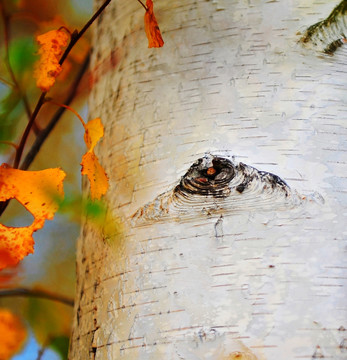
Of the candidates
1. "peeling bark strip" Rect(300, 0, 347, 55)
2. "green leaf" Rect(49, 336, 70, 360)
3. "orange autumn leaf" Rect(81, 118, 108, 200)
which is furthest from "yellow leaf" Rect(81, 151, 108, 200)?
"green leaf" Rect(49, 336, 70, 360)

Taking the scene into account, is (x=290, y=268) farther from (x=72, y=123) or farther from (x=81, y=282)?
(x=72, y=123)

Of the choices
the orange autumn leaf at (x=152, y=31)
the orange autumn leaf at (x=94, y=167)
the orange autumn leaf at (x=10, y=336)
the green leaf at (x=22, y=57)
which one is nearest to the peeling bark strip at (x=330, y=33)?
the orange autumn leaf at (x=152, y=31)

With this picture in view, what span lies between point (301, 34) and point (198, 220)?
0.94 ft

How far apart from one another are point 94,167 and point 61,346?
0.66 metres

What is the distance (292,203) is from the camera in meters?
0.59

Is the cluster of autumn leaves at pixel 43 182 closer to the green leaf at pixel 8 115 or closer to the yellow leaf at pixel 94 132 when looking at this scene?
the yellow leaf at pixel 94 132

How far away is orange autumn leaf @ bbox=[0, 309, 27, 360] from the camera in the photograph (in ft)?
4.50

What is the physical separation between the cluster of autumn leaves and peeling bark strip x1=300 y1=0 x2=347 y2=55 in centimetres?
19

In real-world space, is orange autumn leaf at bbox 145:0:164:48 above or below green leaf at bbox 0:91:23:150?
above

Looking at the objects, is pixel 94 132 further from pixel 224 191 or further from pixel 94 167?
pixel 224 191

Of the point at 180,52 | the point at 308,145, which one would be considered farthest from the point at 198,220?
the point at 180,52

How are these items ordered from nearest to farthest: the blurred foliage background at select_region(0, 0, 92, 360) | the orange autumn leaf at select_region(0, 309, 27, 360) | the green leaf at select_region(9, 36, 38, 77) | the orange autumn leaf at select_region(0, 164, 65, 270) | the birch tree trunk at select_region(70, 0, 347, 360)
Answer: the birch tree trunk at select_region(70, 0, 347, 360), the orange autumn leaf at select_region(0, 164, 65, 270), the green leaf at select_region(9, 36, 38, 77), the blurred foliage background at select_region(0, 0, 92, 360), the orange autumn leaf at select_region(0, 309, 27, 360)

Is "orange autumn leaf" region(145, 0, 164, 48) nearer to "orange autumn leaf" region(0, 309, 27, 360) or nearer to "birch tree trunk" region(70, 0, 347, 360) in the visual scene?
"birch tree trunk" region(70, 0, 347, 360)

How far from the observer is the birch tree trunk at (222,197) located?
55 centimetres
